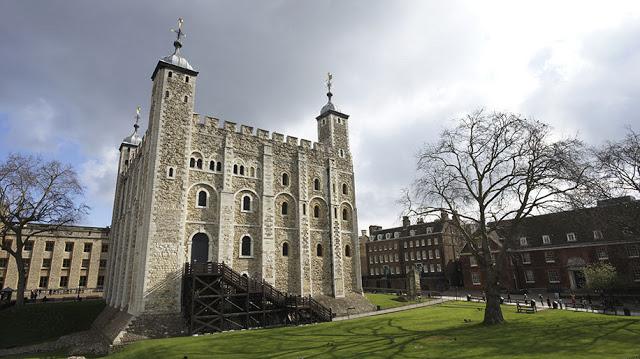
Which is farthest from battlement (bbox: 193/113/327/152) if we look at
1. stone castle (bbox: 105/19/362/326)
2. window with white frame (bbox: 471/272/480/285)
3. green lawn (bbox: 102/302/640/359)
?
window with white frame (bbox: 471/272/480/285)

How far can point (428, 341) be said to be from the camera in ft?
49.6

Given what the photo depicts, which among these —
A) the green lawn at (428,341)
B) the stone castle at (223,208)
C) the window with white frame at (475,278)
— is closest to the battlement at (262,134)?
the stone castle at (223,208)

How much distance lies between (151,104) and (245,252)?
1376cm

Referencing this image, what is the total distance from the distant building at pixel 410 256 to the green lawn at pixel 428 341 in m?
33.3

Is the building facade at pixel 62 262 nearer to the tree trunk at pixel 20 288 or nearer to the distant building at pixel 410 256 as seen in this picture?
the tree trunk at pixel 20 288

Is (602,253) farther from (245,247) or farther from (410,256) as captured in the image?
(245,247)

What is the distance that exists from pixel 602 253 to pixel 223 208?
4019cm

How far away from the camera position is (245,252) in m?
27.1

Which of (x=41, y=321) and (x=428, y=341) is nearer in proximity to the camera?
(x=428, y=341)

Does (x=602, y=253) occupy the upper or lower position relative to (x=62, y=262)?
lower

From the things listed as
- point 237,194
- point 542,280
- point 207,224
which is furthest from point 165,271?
point 542,280

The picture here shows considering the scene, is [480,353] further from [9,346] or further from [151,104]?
[9,346]

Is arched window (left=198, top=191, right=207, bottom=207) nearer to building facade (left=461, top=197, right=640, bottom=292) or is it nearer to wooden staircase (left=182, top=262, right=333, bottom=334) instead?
wooden staircase (left=182, top=262, right=333, bottom=334)

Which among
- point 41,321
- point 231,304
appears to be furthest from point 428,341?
point 41,321
